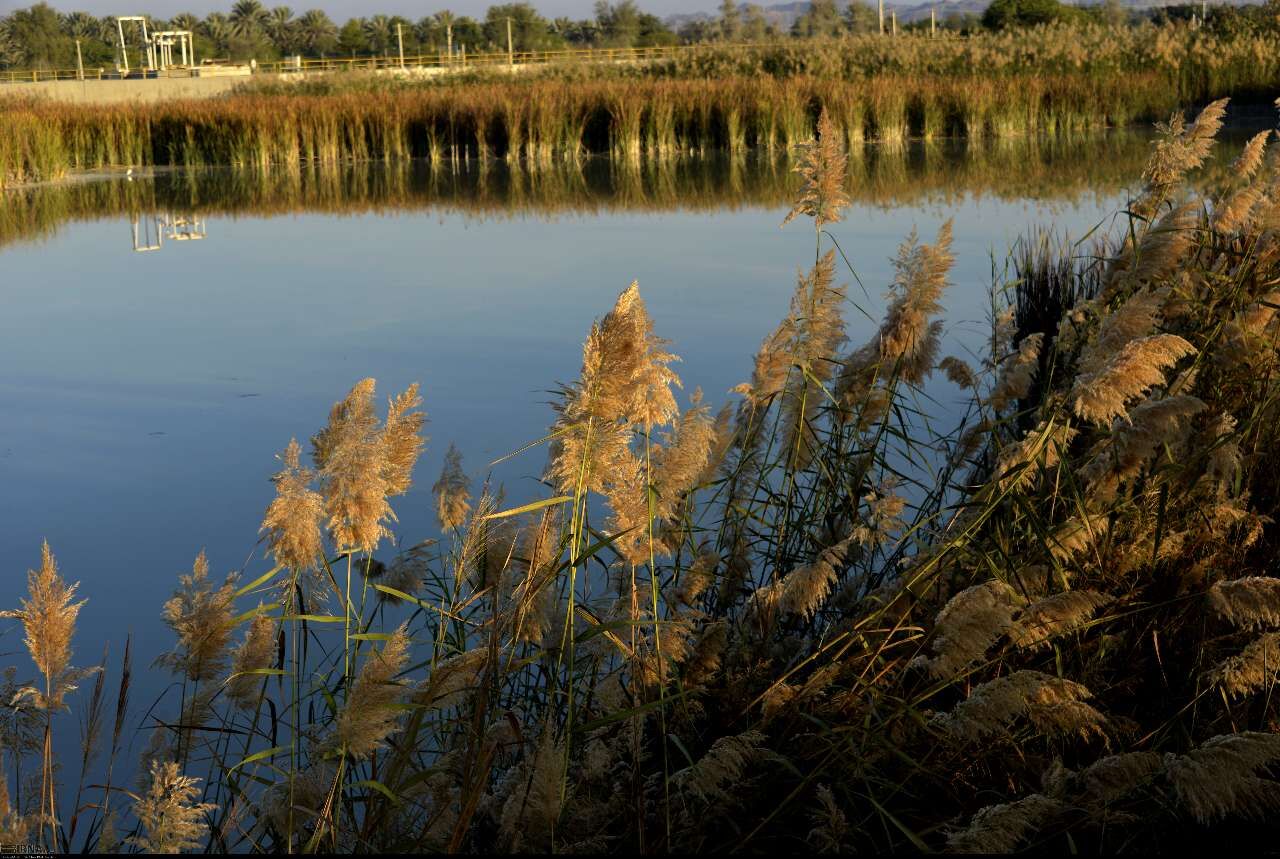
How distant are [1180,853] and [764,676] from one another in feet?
2.56

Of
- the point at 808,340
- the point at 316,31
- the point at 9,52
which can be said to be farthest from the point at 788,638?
the point at 316,31

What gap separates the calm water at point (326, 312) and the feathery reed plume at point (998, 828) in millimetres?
1980

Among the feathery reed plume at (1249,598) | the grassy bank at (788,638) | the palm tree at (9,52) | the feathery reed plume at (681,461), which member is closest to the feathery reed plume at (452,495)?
the grassy bank at (788,638)

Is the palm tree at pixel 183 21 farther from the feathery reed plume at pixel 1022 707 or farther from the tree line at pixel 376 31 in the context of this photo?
the feathery reed plume at pixel 1022 707

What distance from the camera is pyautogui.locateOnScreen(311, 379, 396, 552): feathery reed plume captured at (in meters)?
1.86

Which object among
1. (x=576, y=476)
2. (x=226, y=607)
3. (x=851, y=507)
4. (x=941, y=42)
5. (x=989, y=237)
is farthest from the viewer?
(x=941, y=42)

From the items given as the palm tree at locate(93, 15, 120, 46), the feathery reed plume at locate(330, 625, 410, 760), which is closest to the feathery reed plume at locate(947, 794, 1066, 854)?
the feathery reed plume at locate(330, 625, 410, 760)

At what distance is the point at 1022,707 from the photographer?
73.9 inches

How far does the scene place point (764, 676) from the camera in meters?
2.56

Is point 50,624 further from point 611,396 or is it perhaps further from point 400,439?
point 611,396

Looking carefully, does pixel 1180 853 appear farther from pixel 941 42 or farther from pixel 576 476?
pixel 941 42

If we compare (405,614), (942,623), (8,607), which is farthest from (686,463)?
(8,607)

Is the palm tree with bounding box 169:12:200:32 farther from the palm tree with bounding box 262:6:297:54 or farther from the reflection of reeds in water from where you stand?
the reflection of reeds in water

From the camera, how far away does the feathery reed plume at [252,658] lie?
82.1 inches
